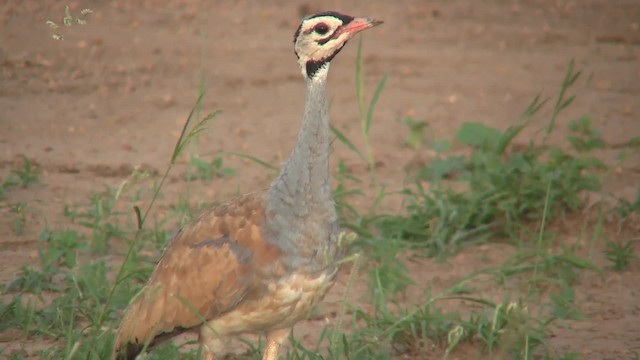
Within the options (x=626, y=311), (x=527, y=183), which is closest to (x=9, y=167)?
(x=527, y=183)

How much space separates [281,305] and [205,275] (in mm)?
339

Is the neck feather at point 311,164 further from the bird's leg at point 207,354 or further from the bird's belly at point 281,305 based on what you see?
the bird's leg at point 207,354

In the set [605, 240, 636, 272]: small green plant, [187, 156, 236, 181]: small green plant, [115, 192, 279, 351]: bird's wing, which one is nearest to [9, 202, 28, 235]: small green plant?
[187, 156, 236, 181]: small green plant

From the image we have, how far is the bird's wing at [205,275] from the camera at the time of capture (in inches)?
183

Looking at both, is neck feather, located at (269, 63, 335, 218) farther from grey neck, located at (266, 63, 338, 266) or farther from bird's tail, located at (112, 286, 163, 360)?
bird's tail, located at (112, 286, 163, 360)

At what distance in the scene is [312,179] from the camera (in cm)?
469

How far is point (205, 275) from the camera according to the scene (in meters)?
4.71

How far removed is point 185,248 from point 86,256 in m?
1.51

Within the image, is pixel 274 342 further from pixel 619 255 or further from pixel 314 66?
pixel 619 255

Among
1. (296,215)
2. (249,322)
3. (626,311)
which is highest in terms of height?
(296,215)

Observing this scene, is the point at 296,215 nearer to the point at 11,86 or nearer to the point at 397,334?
the point at 397,334

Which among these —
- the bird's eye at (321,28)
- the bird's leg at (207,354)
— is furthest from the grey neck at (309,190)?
the bird's leg at (207,354)

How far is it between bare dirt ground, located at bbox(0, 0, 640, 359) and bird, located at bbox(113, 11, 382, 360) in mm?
1506

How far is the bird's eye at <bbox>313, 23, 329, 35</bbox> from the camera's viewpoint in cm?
465
